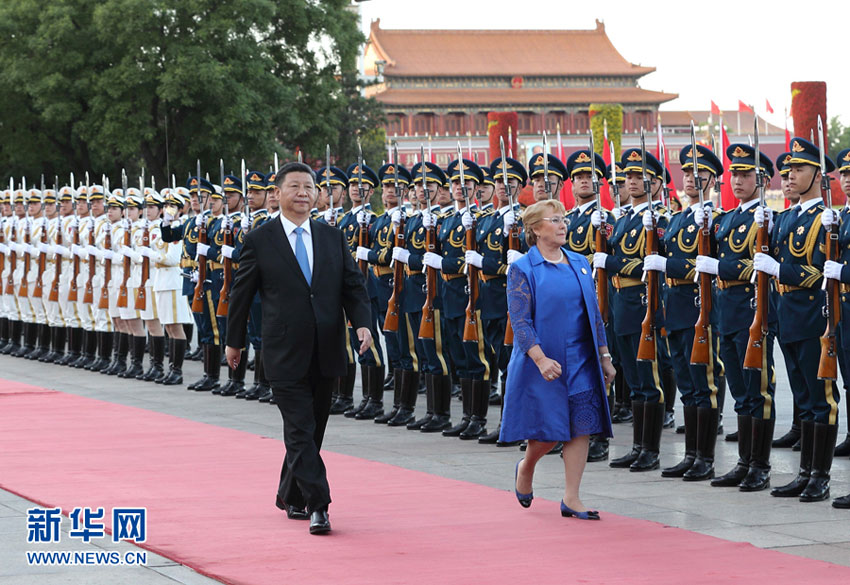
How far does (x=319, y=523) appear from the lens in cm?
633

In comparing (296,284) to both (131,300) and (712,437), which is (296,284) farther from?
(131,300)

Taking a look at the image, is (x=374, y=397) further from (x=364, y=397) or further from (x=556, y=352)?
(x=556, y=352)

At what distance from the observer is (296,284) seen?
6.54 m

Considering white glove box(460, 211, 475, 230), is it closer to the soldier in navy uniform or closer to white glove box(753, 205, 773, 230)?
the soldier in navy uniform

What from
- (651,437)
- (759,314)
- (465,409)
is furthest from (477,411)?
(759,314)

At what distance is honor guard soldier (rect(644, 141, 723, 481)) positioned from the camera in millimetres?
7750

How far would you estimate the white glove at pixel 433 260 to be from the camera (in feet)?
32.1

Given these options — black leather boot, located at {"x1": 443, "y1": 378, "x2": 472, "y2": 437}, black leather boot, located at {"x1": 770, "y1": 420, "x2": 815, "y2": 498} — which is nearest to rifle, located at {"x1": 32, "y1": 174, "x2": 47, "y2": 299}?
black leather boot, located at {"x1": 443, "y1": 378, "x2": 472, "y2": 437}

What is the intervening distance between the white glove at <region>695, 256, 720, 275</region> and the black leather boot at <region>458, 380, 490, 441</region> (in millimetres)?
2309

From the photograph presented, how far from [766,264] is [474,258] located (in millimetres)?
2666

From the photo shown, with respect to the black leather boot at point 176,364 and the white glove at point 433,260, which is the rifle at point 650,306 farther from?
the black leather boot at point 176,364

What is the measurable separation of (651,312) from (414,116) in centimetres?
4633

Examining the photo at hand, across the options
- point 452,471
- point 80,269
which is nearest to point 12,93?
point 80,269

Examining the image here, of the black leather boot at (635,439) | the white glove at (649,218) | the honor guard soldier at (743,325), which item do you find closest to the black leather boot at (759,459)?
the honor guard soldier at (743,325)
